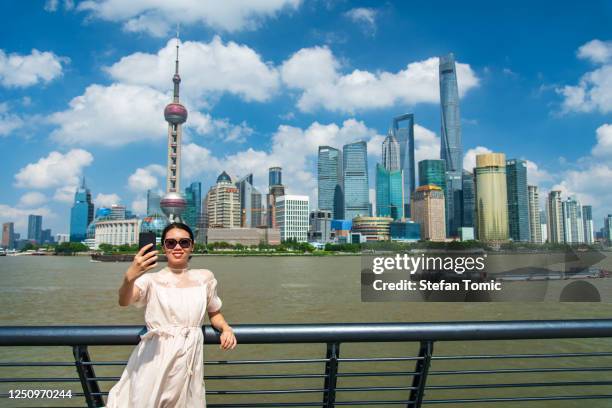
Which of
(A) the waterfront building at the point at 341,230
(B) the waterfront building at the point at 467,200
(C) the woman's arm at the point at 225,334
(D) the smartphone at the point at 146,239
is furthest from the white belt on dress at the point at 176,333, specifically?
(B) the waterfront building at the point at 467,200

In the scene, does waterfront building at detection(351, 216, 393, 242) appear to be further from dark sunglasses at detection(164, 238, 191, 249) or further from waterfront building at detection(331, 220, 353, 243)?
dark sunglasses at detection(164, 238, 191, 249)

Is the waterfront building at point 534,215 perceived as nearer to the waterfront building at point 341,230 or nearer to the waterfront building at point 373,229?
the waterfront building at point 373,229

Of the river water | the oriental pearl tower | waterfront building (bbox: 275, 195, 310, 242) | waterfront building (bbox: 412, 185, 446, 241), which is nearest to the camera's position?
the river water

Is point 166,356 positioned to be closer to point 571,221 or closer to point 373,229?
point 373,229

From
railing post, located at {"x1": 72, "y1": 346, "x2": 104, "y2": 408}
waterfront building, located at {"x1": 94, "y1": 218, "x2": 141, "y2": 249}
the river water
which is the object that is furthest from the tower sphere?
railing post, located at {"x1": 72, "y1": 346, "x2": 104, "y2": 408}

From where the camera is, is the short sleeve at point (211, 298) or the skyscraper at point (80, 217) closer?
the short sleeve at point (211, 298)

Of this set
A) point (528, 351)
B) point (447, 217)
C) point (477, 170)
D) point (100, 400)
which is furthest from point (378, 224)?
point (100, 400)

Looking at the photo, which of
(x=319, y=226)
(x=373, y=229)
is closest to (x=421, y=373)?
(x=373, y=229)
